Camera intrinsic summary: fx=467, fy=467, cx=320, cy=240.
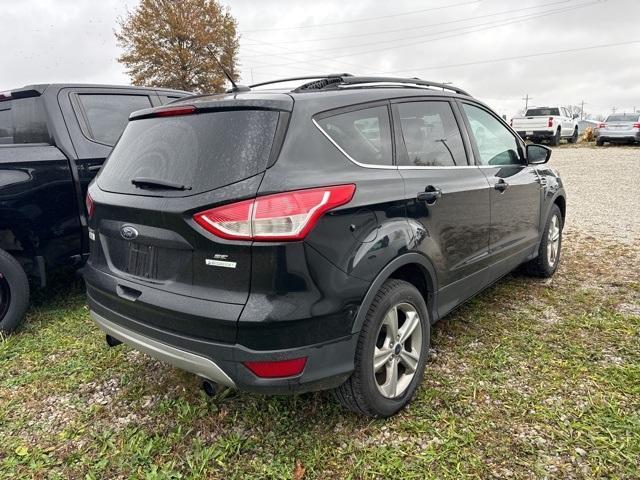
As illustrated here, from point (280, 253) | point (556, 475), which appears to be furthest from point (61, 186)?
point (556, 475)

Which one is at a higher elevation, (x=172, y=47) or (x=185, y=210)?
(x=172, y=47)

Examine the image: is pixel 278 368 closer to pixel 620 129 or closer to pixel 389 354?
pixel 389 354

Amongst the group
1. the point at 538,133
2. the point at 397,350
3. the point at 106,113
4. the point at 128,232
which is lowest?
the point at 397,350

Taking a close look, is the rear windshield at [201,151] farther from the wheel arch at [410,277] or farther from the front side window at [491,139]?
the front side window at [491,139]

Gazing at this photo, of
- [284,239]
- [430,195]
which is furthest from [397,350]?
[284,239]

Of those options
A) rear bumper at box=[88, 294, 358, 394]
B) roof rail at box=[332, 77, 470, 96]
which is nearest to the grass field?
rear bumper at box=[88, 294, 358, 394]

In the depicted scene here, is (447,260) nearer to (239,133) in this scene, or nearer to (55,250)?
(239,133)

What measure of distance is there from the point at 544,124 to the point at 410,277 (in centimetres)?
2334

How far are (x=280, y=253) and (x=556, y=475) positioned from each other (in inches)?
62.8

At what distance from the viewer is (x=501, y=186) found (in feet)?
11.2

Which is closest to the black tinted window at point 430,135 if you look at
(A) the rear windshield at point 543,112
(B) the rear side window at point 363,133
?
(B) the rear side window at point 363,133

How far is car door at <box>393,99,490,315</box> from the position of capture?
2578 millimetres

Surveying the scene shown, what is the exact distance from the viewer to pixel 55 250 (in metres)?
3.66

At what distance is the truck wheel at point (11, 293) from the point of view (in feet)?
11.2
